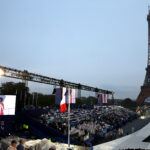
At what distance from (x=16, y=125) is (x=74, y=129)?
7119 millimetres

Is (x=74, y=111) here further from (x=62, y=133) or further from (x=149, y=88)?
(x=149, y=88)

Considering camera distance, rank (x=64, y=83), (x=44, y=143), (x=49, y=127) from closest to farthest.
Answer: (x=44, y=143)
(x=49, y=127)
(x=64, y=83)

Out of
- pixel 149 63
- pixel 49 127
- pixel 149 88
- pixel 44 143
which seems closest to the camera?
pixel 44 143

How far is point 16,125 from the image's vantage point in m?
20.1

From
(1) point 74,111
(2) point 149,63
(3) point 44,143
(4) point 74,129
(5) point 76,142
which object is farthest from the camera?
(2) point 149,63

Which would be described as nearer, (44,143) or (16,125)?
(44,143)

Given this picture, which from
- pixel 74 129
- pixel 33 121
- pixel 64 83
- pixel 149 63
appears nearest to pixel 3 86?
pixel 64 83

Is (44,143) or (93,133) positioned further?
(93,133)

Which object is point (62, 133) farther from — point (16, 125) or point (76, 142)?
point (16, 125)

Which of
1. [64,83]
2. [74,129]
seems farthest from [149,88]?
[74,129]

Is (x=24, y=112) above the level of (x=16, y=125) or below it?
above

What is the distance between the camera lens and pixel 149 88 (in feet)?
256

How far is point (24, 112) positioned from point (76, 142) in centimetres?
764

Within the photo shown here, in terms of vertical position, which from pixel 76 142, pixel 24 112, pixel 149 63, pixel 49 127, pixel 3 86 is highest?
pixel 149 63
